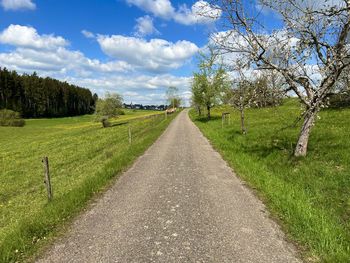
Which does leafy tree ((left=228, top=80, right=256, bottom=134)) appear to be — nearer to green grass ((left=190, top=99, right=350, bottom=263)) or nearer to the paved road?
green grass ((left=190, top=99, right=350, bottom=263))

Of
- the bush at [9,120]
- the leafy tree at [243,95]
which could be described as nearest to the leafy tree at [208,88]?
the leafy tree at [243,95]

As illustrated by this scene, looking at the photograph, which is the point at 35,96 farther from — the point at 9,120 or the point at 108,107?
the point at 108,107

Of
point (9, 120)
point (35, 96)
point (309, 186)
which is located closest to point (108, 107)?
point (9, 120)

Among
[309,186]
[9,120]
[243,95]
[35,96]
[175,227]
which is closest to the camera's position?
[175,227]

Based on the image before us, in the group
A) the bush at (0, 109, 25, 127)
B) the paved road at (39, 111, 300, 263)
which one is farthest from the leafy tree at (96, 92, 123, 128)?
the paved road at (39, 111, 300, 263)

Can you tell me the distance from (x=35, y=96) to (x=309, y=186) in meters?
112

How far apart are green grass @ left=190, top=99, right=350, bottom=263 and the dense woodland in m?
89.4

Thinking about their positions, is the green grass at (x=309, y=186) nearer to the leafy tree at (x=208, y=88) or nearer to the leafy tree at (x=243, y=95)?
the leafy tree at (x=243, y=95)

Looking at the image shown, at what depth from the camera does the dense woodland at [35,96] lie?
97.9 metres

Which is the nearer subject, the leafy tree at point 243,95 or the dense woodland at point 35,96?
the leafy tree at point 243,95

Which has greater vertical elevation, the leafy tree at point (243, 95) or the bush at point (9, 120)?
the leafy tree at point (243, 95)

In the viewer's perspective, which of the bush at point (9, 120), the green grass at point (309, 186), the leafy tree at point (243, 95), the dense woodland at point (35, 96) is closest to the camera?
the green grass at point (309, 186)

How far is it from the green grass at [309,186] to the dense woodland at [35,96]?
89.4 metres

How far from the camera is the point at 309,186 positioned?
344 inches
